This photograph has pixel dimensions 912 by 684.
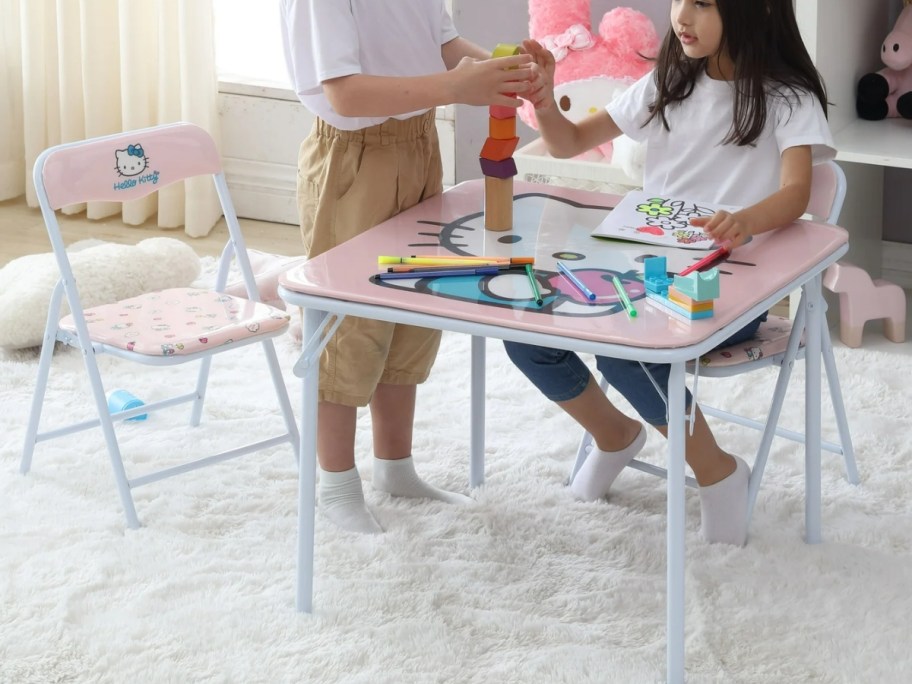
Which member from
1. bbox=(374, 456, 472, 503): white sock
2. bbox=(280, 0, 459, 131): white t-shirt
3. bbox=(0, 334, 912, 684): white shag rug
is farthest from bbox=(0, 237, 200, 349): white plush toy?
bbox=(280, 0, 459, 131): white t-shirt

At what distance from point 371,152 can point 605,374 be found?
50cm

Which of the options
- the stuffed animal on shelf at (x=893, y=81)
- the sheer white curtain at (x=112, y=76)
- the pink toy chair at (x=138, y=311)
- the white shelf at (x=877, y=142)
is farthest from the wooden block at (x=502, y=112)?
the sheer white curtain at (x=112, y=76)

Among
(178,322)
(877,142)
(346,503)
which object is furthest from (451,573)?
(877,142)

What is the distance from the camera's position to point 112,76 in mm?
3877

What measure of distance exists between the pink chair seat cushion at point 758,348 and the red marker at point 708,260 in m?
0.23

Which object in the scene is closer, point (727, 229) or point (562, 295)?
point (562, 295)

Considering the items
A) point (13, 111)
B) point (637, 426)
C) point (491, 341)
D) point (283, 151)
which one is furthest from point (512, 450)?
point (13, 111)

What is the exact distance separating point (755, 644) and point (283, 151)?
Answer: 8.38ft

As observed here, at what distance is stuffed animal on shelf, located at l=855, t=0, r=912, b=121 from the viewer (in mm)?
2838

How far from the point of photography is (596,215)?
6.31 ft

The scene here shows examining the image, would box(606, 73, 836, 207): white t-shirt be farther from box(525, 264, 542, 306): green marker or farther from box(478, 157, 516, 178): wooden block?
box(525, 264, 542, 306): green marker

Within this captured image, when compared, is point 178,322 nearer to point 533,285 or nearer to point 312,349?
point 312,349

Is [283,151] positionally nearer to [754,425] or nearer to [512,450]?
[512,450]

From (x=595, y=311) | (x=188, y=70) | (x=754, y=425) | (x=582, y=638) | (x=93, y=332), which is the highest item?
(x=188, y=70)
